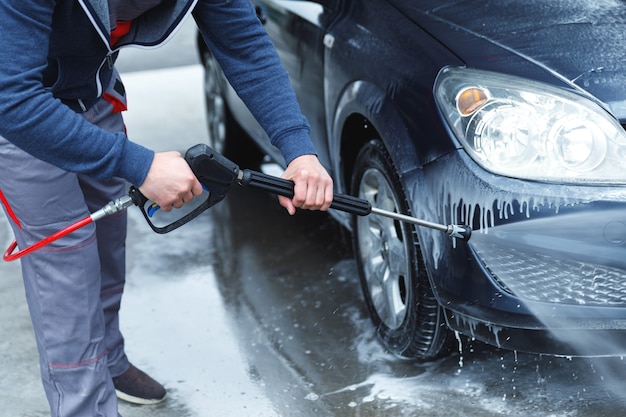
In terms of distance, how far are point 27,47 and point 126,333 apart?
1.79 metres

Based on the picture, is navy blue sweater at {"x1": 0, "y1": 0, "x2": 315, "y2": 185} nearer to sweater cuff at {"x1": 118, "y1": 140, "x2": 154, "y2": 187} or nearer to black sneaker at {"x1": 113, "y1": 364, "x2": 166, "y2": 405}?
sweater cuff at {"x1": 118, "y1": 140, "x2": 154, "y2": 187}

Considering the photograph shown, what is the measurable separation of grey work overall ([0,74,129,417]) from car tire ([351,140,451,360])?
86 centimetres

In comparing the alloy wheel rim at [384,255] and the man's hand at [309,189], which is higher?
the man's hand at [309,189]

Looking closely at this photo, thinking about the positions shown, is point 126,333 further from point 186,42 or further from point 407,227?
point 186,42

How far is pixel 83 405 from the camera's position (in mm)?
2660

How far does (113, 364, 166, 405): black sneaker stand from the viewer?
3.18 meters

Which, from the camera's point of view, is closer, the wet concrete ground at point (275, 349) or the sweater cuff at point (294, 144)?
the sweater cuff at point (294, 144)

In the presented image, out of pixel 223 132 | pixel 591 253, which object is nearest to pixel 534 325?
pixel 591 253

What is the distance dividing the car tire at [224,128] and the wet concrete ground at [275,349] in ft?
1.92

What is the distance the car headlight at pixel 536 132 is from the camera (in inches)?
102

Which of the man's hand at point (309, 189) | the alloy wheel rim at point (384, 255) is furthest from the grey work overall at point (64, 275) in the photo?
the alloy wheel rim at point (384, 255)

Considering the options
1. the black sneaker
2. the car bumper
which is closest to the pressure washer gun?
the car bumper

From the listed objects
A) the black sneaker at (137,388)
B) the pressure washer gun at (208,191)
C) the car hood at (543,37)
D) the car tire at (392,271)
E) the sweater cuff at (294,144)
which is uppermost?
the car hood at (543,37)

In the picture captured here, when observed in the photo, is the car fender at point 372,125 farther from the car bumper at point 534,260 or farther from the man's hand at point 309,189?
the man's hand at point 309,189
